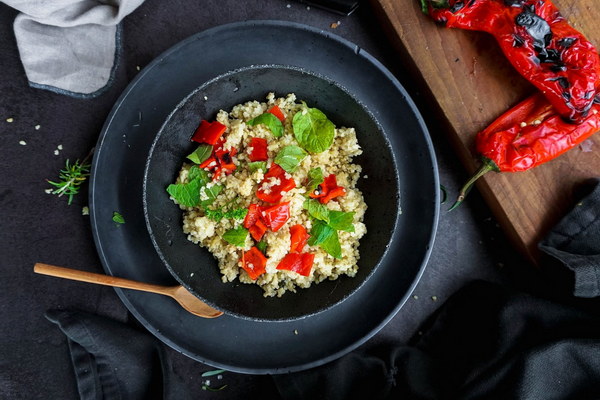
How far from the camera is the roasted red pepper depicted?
227 cm

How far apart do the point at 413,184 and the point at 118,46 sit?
1520 mm

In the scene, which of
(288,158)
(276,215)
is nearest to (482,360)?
(276,215)

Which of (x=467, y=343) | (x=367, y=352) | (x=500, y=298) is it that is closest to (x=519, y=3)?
(x=500, y=298)

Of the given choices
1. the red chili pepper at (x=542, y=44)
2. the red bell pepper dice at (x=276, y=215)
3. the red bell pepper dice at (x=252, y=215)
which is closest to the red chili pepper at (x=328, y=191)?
the red bell pepper dice at (x=276, y=215)

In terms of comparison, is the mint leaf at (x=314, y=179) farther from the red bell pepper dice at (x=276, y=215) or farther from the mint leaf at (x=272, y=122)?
the mint leaf at (x=272, y=122)

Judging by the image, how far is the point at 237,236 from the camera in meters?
2.20

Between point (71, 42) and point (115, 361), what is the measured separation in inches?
58.9

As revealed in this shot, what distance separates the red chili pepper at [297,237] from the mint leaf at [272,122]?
41 centimetres

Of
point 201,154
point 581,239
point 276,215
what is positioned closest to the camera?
point 276,215

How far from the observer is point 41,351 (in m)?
2.48

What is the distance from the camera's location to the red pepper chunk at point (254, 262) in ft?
7.30

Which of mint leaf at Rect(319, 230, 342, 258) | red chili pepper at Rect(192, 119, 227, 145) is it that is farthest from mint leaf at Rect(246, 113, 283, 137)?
mint leaf at Rect(319, 230, 342, 258)

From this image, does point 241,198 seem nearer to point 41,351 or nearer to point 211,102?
point 211,102

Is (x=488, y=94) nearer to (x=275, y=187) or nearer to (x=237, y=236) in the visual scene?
(x=275, y=187)
